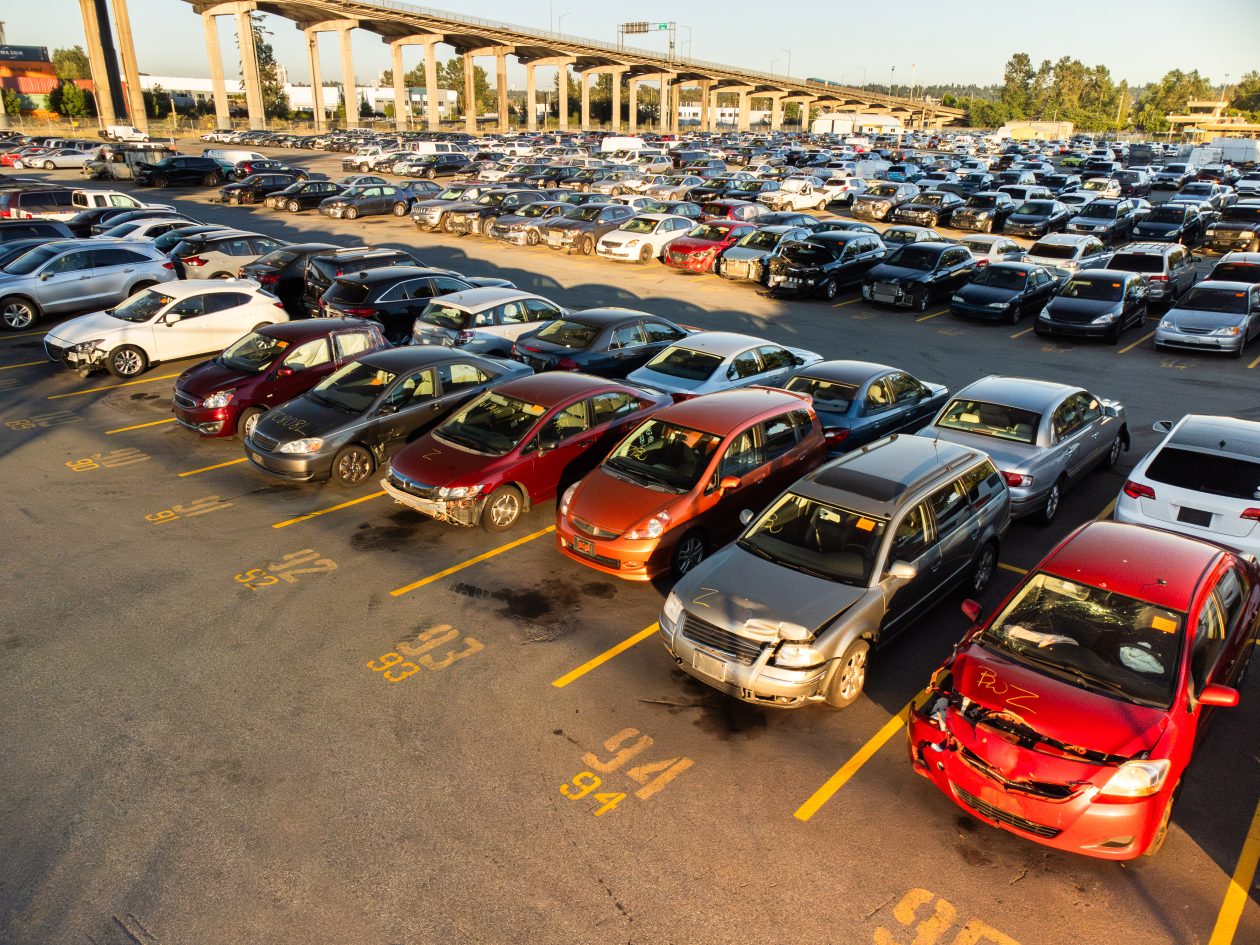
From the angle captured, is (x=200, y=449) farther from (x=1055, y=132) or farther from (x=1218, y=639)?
(x=1055, y=132)

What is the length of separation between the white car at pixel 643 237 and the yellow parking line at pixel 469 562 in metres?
19.7

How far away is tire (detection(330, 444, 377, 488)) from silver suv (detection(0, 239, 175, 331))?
11.5 metres

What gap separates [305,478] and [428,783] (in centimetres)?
600

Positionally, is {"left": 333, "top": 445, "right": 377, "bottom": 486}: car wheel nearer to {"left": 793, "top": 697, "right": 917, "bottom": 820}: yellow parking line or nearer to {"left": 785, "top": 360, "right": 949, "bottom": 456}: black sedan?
{"left": 785, "top": 360, "right": 949, "bottom": 456}: black sedan

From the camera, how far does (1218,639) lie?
20.4 ft

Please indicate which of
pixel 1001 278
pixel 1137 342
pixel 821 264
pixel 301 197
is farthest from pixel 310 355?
pixel 301 197

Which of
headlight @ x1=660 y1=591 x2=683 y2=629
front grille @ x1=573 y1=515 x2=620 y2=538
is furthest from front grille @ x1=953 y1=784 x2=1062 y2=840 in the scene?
front grille @ x1=573 y1=515 x2=620 y2=538

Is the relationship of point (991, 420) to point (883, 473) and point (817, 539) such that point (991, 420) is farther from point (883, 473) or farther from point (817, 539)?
point (817, 539)

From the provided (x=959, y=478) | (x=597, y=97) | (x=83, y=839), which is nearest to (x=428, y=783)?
(x=83, y=839)

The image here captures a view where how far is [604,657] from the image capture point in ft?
25.8

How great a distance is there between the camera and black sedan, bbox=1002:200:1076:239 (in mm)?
33125

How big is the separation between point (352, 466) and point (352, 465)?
0.02m

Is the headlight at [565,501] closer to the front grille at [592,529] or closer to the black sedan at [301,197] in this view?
the front grille at [592,529]

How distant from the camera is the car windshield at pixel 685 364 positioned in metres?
12.9
